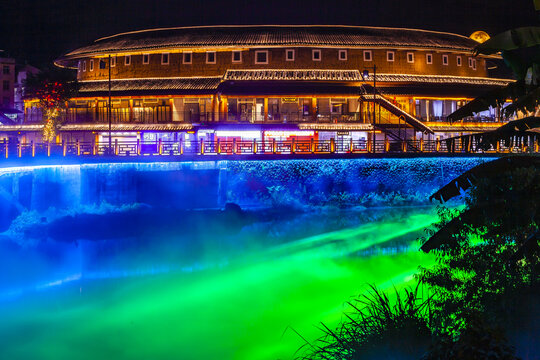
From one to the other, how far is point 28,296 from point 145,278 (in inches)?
179

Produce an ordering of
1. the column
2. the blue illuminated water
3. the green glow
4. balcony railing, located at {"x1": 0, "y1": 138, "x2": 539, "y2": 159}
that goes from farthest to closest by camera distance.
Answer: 1. the column
2. balcony railing, located at {"x1": 0, "y1": 138, "x2": 539, "y2": 159}
3. the blue illuminated water
4. the green glow

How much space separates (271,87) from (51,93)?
1828 centimetres

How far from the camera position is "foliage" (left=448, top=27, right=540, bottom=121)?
10422mm

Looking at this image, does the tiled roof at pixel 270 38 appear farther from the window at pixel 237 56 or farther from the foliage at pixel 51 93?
the foliage at pixel 51 93

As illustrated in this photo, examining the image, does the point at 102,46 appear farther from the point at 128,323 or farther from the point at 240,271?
the point at 128,323

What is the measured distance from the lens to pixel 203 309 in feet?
61.9

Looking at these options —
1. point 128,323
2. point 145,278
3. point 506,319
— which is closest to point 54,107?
point 145,278

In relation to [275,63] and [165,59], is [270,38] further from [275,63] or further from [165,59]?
[165,59]

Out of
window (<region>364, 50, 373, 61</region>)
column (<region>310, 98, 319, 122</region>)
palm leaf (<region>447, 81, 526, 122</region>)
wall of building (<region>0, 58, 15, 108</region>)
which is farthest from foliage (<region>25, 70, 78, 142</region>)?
palm leaf (<region>447, 81, 526, 122</region>)

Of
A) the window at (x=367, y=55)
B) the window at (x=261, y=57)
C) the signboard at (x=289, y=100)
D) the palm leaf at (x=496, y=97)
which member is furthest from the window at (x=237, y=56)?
the palm leaf at (x=496, y=97)

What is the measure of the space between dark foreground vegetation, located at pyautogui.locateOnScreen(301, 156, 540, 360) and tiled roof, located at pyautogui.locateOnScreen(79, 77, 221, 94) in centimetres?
3692

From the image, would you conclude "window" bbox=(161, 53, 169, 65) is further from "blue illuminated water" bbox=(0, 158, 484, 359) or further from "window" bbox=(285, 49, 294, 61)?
"blue illuminated water" bbox=(0, 158, 484, 359)

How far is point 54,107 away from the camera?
47281 mm

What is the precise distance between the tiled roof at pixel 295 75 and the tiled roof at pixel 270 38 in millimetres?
2540
